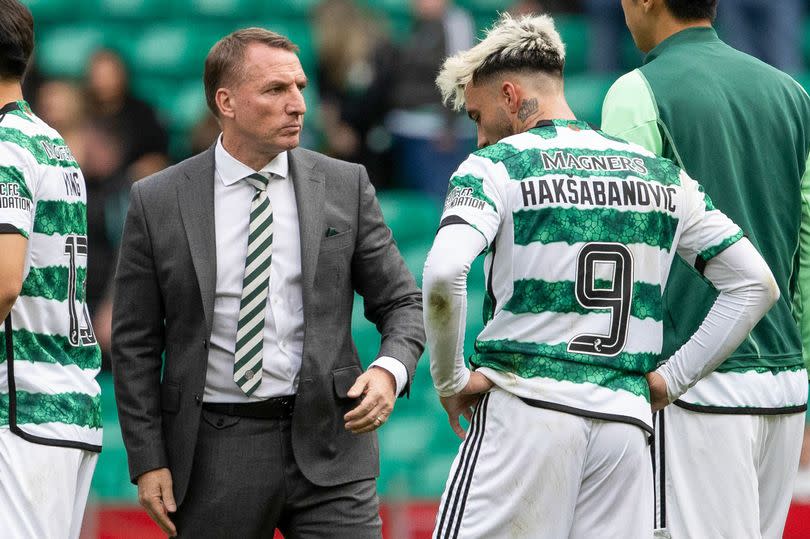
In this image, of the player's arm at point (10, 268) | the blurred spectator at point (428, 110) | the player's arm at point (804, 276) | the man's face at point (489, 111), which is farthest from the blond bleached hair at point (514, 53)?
the blurred spectator at point (428, 110)

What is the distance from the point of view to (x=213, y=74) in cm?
393

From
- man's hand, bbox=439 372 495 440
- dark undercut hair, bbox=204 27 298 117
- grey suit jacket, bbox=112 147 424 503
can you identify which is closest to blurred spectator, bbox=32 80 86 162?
dark undercut hair, bbox=204 27 298 117

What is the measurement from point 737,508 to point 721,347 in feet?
1.58

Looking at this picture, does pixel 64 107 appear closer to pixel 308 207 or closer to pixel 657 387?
pixel 308 207

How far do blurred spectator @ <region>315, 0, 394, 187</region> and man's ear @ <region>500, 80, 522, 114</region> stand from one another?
12.3 ft

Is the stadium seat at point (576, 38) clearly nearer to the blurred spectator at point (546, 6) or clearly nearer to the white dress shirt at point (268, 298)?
the blurred spectator at point (546, 6)

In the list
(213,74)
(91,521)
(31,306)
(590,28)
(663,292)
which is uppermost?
(590,28)

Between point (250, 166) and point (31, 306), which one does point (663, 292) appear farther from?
point (31, 306)

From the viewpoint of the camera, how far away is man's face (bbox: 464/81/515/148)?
3.54 m

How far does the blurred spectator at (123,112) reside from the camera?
23.7 ft

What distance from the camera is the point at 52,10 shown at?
7.42 meters

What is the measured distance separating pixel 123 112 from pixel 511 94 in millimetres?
4150

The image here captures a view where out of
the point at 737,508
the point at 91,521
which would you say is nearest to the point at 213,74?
the point at 737,508

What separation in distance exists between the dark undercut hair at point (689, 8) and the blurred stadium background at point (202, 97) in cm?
348
